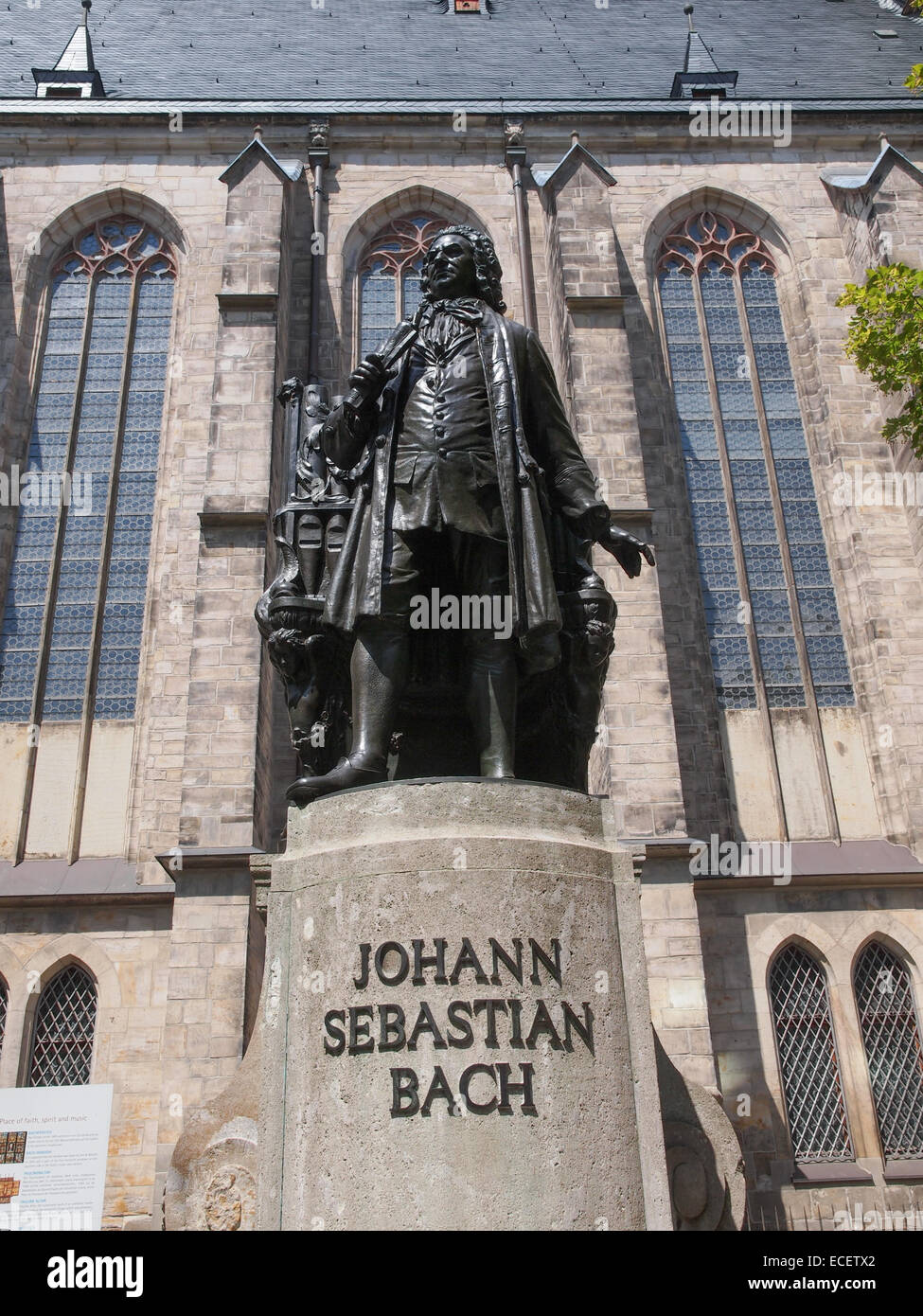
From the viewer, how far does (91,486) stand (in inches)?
566

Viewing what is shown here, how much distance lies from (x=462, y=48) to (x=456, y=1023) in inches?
848

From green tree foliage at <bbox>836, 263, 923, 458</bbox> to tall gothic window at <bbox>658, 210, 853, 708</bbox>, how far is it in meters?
4.02

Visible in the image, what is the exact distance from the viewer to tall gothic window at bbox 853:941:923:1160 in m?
11.5

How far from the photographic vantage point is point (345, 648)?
148 inches

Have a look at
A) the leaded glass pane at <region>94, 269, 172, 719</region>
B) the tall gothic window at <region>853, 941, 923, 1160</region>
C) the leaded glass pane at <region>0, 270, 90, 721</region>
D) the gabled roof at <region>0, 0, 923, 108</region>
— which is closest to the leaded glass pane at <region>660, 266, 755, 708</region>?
the tall gothic window at <region>853, 941, 923, 1160</region>

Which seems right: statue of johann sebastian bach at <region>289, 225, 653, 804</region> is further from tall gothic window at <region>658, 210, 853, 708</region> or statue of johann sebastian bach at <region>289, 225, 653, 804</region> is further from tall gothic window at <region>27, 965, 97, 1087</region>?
tall gothic window at <region>658, 210, 853, 708</region>

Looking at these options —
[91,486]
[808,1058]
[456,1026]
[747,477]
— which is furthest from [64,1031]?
[747,477]

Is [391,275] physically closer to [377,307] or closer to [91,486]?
[377,307]

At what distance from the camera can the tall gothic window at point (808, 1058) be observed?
11352 millimetres

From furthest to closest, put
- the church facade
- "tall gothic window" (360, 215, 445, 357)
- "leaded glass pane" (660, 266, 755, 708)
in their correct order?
Answer: 1. "tall gothic window" (360, 215, 445, 357)
2. "leaded glass pane" (660, 266, 755, 708)
3. the church facade

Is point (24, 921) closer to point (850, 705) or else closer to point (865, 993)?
point (865, 993)
